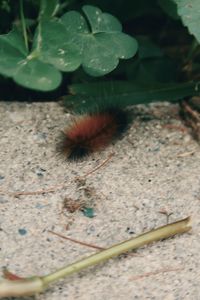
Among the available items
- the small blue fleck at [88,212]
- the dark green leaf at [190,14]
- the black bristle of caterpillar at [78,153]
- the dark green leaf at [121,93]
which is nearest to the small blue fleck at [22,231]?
the small blue fleck at [88,212]

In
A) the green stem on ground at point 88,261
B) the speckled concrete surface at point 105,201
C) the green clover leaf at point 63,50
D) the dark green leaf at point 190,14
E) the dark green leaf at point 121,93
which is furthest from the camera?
the dark green leaf at point 121,93

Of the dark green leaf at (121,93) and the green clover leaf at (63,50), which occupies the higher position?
the green clover leaf at (63,50)

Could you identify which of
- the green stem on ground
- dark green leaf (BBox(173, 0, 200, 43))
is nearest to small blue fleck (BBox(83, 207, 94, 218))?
the green stem on ground

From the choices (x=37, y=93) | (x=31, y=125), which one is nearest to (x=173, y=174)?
(x=31, y=125)

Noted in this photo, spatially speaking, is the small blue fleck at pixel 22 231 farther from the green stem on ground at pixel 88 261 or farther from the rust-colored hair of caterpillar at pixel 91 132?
the rust-colored hair of caterpillar at pixel 91 132

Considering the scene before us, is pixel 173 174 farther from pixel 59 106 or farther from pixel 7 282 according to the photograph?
pixel 7 282

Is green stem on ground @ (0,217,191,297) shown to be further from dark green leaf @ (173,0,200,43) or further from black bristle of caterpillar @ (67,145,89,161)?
dark green leaf @ (173,0,200,43)

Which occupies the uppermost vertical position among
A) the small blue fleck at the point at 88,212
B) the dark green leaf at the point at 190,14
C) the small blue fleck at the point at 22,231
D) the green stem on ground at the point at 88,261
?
the dark green leaf at the point at 190,14
